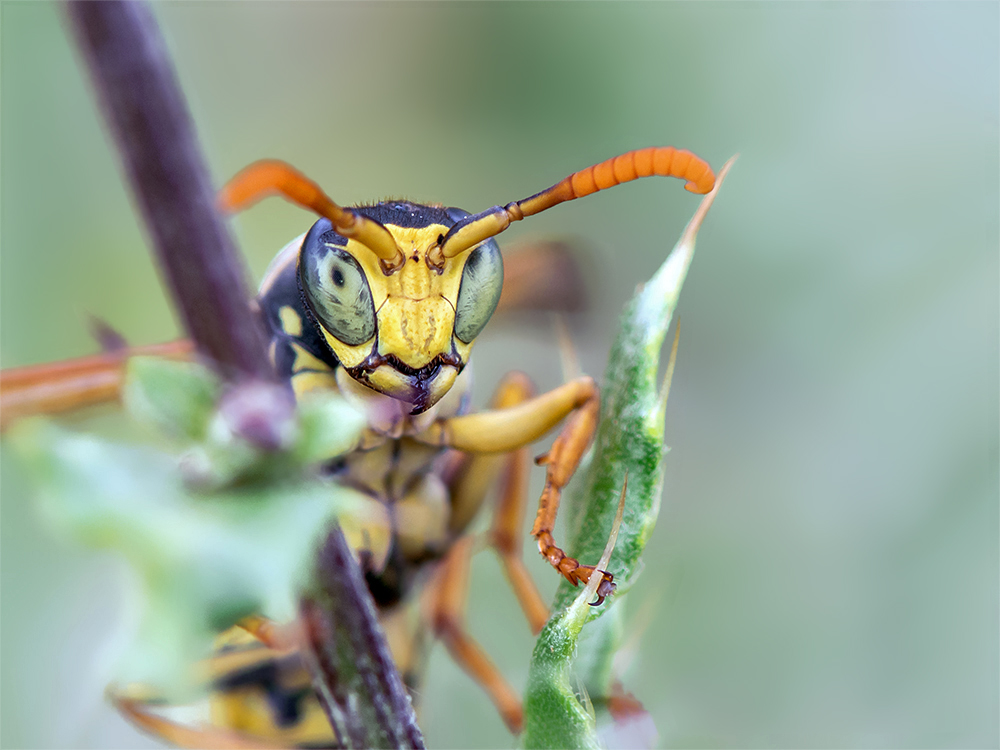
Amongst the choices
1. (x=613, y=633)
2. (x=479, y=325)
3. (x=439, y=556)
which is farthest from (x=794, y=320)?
(x=613, y=633)

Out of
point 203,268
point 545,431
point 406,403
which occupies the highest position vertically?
point 203,268

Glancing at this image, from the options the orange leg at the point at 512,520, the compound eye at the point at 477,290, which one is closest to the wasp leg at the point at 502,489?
the orange leg at the point at 512,520

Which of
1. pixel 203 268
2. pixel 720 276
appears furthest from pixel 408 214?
pixel 720 276

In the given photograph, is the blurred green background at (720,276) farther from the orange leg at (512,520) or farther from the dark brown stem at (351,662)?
the dark brown stem at (351,662)

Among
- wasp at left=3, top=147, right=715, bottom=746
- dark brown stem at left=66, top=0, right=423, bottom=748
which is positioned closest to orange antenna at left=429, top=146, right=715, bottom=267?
wasp at left=3, top=147, right=715, bottom=746

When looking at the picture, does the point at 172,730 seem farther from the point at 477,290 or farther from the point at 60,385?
the point at 477,290

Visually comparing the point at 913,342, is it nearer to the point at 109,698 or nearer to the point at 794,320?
the point at 794,320

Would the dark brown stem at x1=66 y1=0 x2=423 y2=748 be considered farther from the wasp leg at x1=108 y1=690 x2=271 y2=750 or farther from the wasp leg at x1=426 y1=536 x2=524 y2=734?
the wasp leg at x1=426 y1=536 x2=524 y2=734
